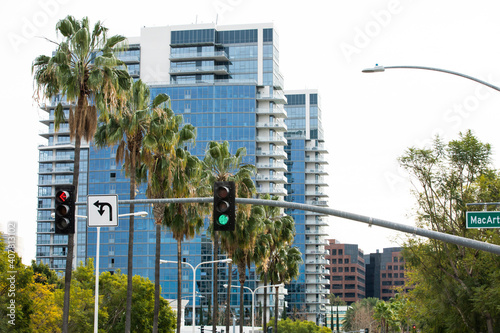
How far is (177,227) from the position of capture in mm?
45625

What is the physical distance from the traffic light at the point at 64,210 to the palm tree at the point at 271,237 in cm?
4802

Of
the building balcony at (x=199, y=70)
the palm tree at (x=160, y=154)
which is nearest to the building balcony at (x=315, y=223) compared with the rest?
the building balcony at (x=199, y=70)

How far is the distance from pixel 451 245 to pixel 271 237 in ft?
75.7

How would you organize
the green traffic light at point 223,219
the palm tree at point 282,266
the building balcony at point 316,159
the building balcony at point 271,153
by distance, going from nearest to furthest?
the green traffic light at point 223,219
the palm tree at point 282,266
the building balcony at point 271,153
the building balcony at point 316,159

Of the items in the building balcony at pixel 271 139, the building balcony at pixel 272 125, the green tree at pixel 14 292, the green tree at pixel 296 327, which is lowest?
the green tree at pixel 296 327

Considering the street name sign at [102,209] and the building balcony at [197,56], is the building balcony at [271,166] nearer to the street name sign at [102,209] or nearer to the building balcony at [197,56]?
the building balcony at [197,56]

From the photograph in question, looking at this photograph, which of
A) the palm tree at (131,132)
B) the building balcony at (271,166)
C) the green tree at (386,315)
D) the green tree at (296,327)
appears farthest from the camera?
the building balcony at (271,166)

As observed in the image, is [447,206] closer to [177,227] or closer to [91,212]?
[177,227]

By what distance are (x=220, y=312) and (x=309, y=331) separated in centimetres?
6153

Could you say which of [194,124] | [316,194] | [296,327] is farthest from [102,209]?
[316,194]

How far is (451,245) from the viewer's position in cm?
4806

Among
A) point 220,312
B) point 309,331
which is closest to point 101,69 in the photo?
point 309,331

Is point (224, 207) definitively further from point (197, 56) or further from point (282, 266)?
point (197, 56)

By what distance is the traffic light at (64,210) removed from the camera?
16.6 m
